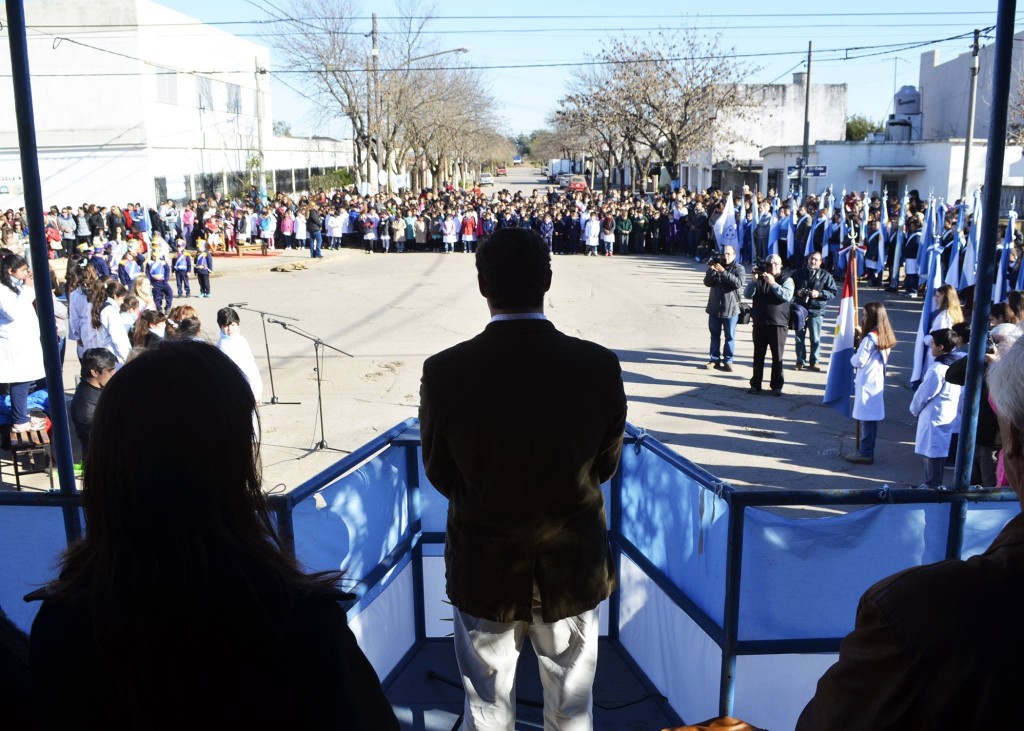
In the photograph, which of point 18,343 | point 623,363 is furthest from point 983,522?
point 623,363

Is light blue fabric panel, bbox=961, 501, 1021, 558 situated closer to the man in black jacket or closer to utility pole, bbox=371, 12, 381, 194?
the man in black jacket

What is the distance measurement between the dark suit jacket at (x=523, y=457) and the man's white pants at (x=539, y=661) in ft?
0.36

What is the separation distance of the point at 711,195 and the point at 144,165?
22.0 metres

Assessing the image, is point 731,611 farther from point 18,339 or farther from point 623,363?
point 623,363

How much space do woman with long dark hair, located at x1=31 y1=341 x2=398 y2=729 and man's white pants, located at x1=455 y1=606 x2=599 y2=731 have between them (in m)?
1.35

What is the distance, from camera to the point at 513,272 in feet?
8.80

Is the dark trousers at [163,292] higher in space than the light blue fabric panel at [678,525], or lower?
lower

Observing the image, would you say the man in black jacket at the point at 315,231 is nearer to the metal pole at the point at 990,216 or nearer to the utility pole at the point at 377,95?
the utility pole at the point at 377,95

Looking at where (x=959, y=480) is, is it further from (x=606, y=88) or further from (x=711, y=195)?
(x=606, y=88)

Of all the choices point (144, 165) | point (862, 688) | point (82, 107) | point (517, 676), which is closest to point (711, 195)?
point (144, 165)

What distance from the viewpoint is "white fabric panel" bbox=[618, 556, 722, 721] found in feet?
11.5

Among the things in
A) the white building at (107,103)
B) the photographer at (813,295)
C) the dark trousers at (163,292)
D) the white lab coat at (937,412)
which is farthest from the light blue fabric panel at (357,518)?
the white building at (107,103)

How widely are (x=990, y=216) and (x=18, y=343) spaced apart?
774 centimetres

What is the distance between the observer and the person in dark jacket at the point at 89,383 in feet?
22.9
